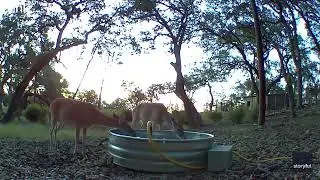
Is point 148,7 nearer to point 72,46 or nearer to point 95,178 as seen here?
point 72,46

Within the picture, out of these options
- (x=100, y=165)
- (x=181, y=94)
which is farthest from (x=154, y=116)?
(x=181, y=94)

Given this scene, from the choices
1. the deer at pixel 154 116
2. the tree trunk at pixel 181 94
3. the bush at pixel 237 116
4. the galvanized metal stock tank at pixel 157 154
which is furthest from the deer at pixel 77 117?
the bush at pixel 237 116

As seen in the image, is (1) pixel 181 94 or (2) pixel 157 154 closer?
(2) pixel 157 154

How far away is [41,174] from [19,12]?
16.1m

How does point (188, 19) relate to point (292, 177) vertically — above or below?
above

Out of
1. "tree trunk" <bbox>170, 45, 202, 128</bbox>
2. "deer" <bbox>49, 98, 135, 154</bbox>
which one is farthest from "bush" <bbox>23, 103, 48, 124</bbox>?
"deer" <bbox>49, 98, 135, 154</bbox>

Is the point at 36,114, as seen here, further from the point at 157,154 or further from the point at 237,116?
the point at 157,154

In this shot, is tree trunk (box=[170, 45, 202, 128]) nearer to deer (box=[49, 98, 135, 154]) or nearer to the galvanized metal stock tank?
deer (box=[49, 98, 135, 154])

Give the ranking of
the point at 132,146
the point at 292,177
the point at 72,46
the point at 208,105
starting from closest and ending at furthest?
the point at 292,177 → the point at 132,146 → the point at 72,46 → the point at 208,105

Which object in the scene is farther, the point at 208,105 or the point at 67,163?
the point at 208,105

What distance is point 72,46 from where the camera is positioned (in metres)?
20.4

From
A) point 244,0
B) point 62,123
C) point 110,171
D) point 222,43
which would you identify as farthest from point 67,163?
point 222,43

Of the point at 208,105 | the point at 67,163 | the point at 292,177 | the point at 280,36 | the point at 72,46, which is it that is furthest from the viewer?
the point at 208,105

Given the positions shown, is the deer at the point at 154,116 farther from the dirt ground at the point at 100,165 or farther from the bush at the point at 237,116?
the bush at the point at 237,116
